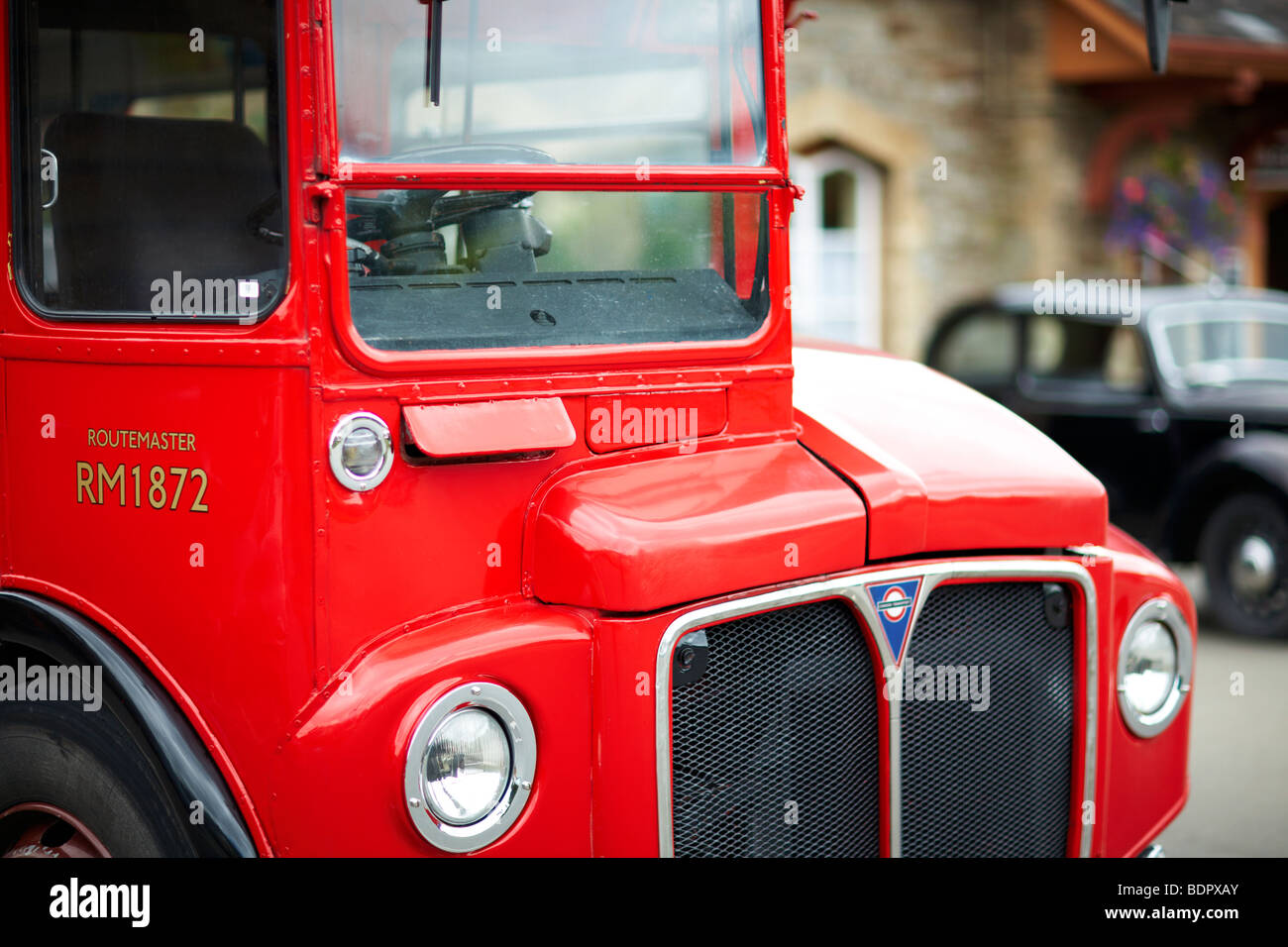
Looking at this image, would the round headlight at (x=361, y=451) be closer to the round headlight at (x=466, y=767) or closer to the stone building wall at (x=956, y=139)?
the round headlight at (x=466, y=767)

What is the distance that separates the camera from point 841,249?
1253 centimetres

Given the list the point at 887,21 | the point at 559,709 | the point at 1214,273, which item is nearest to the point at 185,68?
the point at 559,709

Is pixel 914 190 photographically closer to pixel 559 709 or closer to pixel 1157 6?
pixel 1157 6

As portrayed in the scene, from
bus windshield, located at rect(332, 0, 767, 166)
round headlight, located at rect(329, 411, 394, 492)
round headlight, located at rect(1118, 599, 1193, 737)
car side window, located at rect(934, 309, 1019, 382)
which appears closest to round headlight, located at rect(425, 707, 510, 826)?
round headlight, located at rect(329, 411, 394, 492)

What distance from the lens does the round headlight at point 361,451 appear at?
2.32 m

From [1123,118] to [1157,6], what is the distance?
10494 millimetres

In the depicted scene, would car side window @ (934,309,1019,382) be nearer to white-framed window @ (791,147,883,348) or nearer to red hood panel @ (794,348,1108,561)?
white-framed window @ (791,147,883,348)

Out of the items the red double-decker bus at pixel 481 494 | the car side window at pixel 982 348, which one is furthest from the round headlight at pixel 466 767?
the car side window at pixel 982 348

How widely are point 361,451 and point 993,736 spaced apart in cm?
133

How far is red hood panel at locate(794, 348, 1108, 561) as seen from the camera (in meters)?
2.70

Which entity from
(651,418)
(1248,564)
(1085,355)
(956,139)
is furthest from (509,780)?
(956,139)

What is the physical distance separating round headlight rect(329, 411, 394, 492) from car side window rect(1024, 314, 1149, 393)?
21.3ft

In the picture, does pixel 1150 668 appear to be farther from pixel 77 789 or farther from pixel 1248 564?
pixel 1248 564

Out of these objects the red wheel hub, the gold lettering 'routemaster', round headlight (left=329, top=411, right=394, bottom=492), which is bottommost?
the red wheel hub
